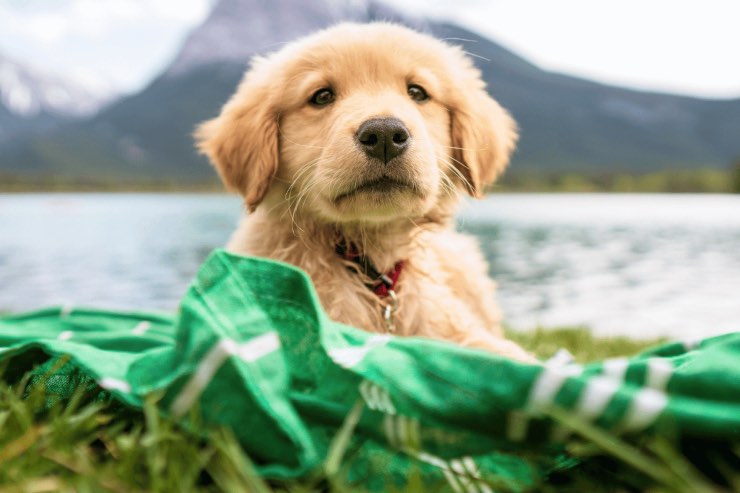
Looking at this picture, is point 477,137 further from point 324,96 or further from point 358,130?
point 358,130

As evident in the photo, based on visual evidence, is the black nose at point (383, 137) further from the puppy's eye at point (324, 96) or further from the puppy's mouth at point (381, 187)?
the puppy's eye at point (324, 96)

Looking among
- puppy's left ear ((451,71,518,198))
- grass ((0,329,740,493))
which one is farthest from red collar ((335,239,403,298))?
grass ((0,329,740,493))

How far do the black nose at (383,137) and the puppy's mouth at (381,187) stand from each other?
0.10 m

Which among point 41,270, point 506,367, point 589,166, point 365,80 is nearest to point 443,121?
point 365,80

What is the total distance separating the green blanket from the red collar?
3.15 ft

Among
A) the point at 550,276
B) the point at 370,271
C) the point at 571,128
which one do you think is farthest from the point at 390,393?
the point at 571,128

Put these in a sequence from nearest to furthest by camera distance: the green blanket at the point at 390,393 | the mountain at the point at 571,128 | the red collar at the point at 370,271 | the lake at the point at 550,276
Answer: the green blanket at the point at 390,393 < the red collar at the point at 370,271 < the lake at the point at 550,276 < the mountain at the point at 571,128

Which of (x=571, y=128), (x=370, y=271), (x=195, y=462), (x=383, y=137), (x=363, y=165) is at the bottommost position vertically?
(x=571, y=128)

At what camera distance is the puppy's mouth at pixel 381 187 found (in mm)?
2365

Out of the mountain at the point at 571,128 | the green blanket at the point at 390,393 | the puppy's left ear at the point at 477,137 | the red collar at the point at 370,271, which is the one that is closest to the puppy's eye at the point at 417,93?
the puppy's left ear at the point at 477,137

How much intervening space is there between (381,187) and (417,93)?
61 centimetres

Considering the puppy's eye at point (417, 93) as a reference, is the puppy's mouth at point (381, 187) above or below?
below

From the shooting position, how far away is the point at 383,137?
2.27 m

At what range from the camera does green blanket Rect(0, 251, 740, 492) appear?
4.28 ft
